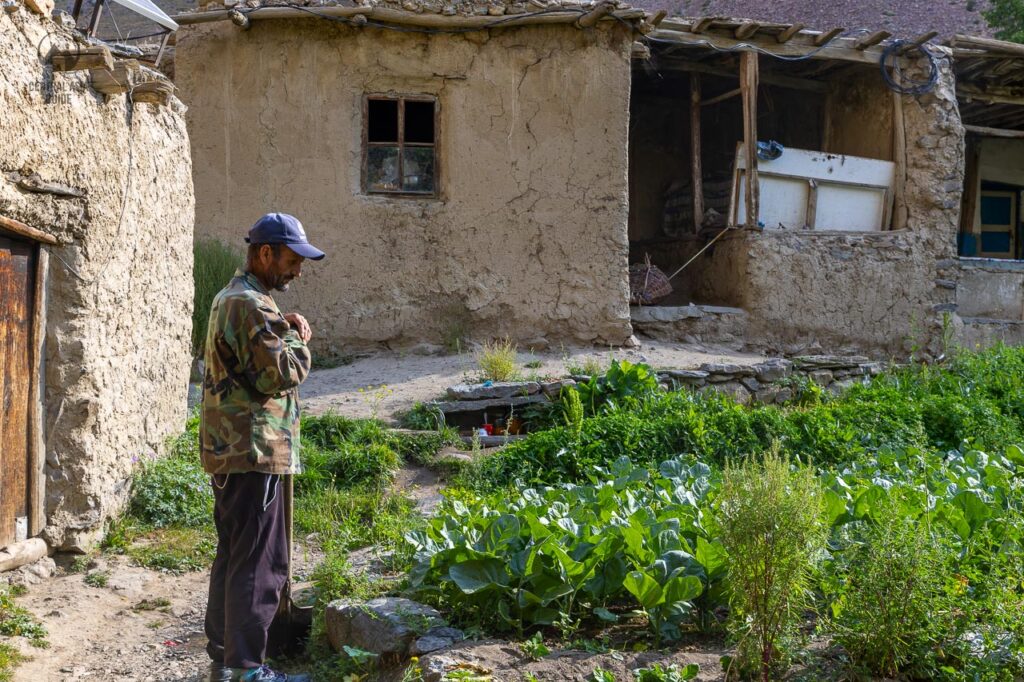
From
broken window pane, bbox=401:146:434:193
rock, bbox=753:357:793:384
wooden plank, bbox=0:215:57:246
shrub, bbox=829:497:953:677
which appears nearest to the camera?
shrub, bbox=829:497:953:677

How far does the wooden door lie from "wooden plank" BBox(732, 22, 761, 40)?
7930mm

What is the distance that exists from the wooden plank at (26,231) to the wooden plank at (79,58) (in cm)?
82

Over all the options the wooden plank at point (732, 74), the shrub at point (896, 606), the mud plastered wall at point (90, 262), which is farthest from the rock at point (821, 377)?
the shrub at point (896, 606)

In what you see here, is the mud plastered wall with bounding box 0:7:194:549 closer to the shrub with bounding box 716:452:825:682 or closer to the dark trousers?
the dark trousers

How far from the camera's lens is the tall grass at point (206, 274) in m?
8.34

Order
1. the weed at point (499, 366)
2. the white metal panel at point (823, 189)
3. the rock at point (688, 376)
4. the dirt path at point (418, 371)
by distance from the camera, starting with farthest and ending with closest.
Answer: the white metal panel at point (823, 189) → the rock at point (688, 376) → the weed at point (499, 366) → the dirt path at point (418, 371)

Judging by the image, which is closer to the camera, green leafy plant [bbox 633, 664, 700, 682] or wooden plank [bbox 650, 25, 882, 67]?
green leafy plant [bbox 633, 664, 700, 682]

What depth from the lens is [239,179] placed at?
963cm

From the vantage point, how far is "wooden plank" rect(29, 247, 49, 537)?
4895mm

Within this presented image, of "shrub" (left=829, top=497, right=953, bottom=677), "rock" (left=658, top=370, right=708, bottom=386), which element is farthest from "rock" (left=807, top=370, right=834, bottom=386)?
"shrub" (left=829, top=497, right=953, bottom=677)

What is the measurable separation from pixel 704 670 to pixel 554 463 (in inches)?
126

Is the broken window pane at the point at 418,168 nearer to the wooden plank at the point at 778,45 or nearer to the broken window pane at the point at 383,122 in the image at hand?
the broken window pane at the point at 383,122

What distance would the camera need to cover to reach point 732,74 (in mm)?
12109

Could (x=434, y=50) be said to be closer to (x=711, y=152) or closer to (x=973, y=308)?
(x=711, y=152)
